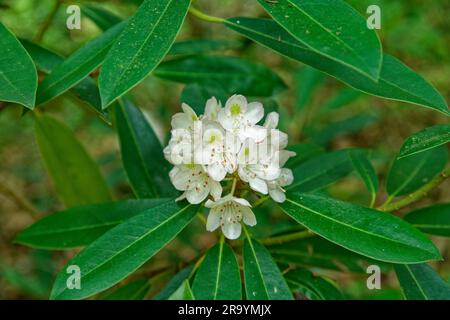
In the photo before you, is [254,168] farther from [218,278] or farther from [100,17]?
[100,17]

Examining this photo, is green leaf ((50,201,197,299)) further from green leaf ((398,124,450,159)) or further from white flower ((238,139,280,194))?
green leaf ((398,124,450,159))

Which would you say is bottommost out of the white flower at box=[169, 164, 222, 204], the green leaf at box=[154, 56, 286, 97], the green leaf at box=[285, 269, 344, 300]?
the green leaf at box=[285, 269, 344, 300]

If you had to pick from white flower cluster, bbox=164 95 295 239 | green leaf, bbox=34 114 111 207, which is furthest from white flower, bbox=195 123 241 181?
green leaf, bbox=34 114 111 207

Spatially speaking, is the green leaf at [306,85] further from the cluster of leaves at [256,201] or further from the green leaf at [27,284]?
the green leaf at [27,284]
